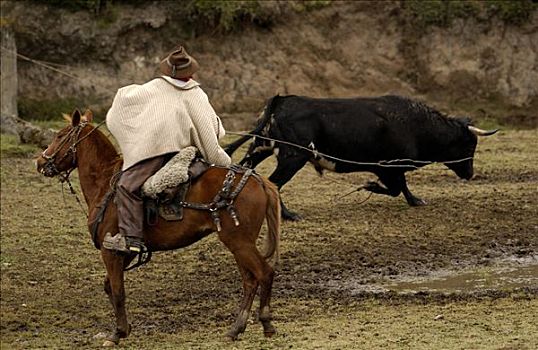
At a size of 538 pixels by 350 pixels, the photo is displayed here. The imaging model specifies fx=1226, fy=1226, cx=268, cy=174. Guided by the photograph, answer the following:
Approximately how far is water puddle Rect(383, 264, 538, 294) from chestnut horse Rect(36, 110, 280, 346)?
189cm

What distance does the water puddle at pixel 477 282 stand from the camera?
10352 mm

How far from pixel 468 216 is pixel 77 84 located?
1054 cm

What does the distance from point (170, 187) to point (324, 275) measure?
2814mm

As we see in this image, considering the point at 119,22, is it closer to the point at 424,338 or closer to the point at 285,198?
the point at 285,198

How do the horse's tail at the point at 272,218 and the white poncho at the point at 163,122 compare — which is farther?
the white poncho at the point at 163,122

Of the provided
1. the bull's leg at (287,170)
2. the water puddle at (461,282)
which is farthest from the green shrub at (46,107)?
the water puddle at (461,282)

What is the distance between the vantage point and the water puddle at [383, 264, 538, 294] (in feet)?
34.0

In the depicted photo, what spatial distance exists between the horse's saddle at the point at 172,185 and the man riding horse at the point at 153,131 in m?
0.08

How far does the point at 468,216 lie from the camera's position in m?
13.2

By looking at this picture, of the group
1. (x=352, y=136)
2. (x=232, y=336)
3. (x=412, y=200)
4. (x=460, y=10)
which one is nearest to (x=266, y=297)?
(x=232, y=336)

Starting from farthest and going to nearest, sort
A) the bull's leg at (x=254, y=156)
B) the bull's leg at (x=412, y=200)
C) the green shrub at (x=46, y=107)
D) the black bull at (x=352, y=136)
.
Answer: the green shrub at (x=46, y=107) → the bull's leg at (x=412, y=200) → the bull's leg at (x=254, y=156) → the black bull at (x=352, y=136)

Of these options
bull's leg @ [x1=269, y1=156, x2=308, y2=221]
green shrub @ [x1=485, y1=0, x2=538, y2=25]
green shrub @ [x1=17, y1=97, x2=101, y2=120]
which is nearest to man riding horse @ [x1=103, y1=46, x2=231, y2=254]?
bull's leg @ [x1=269, y1=156, x2=308, y2=221]

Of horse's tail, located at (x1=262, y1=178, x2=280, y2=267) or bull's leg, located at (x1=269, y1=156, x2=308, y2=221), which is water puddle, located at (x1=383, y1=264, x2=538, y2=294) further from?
bull's leg, located at (x1=269, y1=156, x2=308, y2=221)

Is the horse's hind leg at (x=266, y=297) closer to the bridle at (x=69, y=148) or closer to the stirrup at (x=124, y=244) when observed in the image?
the stirrup at (x=124, y=244)
